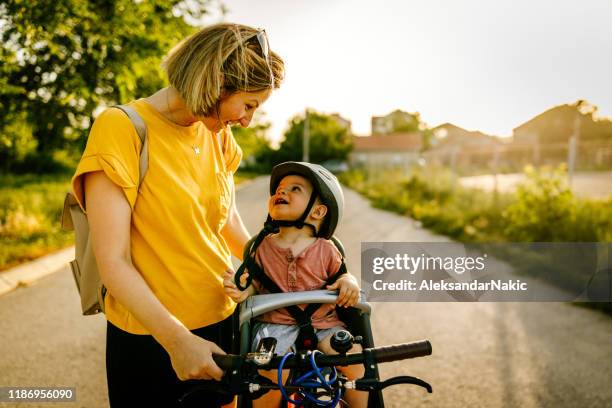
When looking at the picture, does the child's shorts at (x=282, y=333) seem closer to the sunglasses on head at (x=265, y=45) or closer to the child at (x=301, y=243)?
the child at (x=301, y=243)

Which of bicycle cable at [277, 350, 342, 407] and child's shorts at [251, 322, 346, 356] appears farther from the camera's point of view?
child's shorts at [251, 322, 346, 356]

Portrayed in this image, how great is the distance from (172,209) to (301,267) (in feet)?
2.49

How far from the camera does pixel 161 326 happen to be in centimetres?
142

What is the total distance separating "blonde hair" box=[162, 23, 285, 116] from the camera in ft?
5.18

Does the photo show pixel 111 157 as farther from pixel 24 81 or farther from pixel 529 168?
pixel 529 168

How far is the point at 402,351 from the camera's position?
4.66ft

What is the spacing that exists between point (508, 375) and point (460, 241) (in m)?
5.96

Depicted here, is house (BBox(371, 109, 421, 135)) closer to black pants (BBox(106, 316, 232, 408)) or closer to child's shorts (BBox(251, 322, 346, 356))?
child's shorts (BBox(251, 322, 346, 356))

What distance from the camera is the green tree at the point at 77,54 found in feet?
18.0

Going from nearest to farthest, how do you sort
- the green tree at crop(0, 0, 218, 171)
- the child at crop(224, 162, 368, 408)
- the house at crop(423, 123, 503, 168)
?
the child at crop(224, 162, 368, 408) < the green tree at crop(0, 0, 218, 171) < the house at crop(423, 123, 503, 168)

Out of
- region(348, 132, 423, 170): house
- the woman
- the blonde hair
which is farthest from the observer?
region(348, 132, 423, 170): house

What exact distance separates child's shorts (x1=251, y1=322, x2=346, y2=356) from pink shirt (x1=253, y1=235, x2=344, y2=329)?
41mm

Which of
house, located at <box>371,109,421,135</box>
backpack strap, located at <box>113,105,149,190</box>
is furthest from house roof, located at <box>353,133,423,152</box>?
backpack strap, located at <box>113,105,149,190</box>

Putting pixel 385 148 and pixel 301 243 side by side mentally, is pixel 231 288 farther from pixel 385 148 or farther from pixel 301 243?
pixel 385 148
